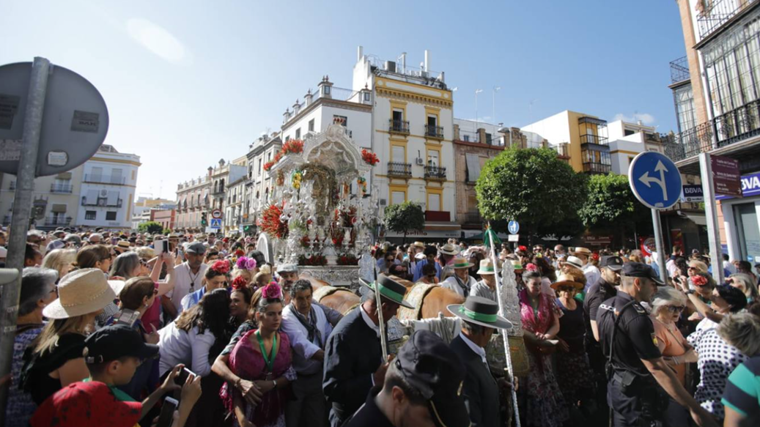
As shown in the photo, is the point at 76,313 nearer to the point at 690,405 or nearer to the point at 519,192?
the point at 690,405

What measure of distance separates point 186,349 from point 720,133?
49.4 feet

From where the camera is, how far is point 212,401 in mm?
3100

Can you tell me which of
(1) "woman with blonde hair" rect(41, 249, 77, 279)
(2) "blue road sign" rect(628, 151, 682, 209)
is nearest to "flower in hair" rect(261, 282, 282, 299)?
(1) "woman with blonde hair" rect(41, 249, 77, 279)

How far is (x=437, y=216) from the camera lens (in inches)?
1161


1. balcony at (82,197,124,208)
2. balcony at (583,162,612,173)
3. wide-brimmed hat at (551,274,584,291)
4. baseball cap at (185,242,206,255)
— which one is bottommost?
wide-brimmed hat at (551,274,584,291)

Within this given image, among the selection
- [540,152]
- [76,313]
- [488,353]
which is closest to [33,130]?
[76,313]

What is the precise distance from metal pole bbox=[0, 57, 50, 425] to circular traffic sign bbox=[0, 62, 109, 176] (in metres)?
0.05

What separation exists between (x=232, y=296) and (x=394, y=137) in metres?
26.7

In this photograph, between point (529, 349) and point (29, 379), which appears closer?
point (29, 379)

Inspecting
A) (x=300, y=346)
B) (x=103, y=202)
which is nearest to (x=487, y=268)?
(x=300, y=346)

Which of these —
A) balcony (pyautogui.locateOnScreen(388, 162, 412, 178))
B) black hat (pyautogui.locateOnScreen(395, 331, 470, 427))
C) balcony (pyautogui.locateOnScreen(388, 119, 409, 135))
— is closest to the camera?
black hat (pyautogui.locateOnScreen(395, 331, 470, 427))

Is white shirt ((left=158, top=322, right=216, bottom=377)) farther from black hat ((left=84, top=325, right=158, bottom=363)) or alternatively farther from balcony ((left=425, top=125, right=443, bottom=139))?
balcony ((left=425, top=125, right=443, bottom=139))

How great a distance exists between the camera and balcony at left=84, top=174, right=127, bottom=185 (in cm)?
4145

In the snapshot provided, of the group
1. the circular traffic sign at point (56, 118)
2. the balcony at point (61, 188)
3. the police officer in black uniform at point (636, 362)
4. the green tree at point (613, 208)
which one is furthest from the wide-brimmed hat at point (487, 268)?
the balcony at point (61, 188)
